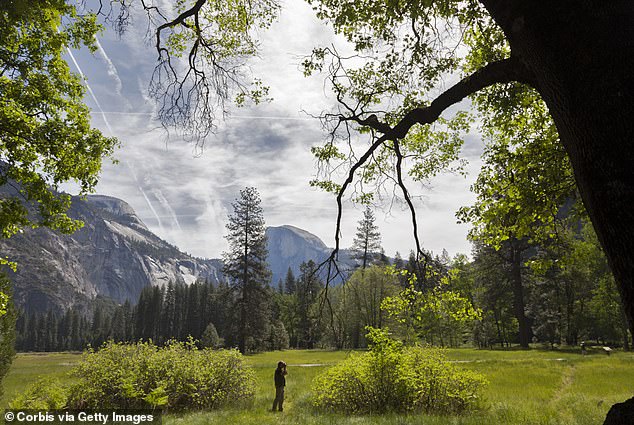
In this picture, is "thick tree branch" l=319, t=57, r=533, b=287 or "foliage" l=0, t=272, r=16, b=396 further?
"foliage" l=0, t=272, r=16, b=396

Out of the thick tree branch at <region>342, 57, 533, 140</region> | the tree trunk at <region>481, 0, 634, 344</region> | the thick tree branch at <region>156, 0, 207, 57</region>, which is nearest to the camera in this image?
the tree trunk at <region>481, 0, 634, 344</region>

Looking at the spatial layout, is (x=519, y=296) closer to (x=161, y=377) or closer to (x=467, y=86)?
(x=161, y=377)

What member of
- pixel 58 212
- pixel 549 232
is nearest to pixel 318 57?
pixel 549 232

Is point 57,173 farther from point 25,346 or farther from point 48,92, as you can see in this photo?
point 25,346

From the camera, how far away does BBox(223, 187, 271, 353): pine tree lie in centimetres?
4603

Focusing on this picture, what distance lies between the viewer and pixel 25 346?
152750 mm

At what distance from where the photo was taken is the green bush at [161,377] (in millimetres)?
12867

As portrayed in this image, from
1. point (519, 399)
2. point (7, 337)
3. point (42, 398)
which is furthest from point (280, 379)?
point (7, 337)

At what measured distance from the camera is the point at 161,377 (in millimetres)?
13852

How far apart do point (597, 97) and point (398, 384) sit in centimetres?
1237

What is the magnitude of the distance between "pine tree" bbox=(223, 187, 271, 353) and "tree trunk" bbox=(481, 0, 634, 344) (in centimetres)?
4550

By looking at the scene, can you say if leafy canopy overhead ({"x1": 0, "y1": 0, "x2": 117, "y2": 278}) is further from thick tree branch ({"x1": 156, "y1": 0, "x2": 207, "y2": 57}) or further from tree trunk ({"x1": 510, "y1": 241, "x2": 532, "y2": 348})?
tree trunk ({"x1": 510, "y1": 241, "x2": 532, "y2": 348})

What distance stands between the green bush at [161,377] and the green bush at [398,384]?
417 cm

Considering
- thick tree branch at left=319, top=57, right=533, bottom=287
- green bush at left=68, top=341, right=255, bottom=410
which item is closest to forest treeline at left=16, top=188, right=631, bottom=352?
green bush at left=68, top=341, right=255, bottom=410
